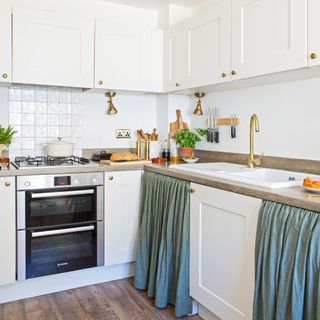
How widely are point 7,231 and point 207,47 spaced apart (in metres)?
1.83

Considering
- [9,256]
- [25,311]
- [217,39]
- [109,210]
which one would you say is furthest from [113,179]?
[217,39]

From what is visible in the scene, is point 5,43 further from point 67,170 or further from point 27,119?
point 67,170

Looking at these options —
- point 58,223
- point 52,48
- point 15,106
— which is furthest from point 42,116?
point 58,223

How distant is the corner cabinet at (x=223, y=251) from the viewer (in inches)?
69.1

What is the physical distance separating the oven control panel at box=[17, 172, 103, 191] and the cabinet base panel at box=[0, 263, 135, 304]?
0.69 meters

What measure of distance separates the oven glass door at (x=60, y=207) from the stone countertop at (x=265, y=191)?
0.77 meters

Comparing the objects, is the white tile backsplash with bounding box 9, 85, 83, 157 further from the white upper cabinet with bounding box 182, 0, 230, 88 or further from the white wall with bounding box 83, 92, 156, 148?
the white upper cabinet with bounding box 182, 0, 230, 88

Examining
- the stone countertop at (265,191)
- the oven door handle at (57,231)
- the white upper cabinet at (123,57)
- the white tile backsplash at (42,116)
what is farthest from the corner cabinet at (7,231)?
the stone countertop at (265,191)

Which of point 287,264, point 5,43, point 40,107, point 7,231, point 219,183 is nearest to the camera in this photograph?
point 287,264

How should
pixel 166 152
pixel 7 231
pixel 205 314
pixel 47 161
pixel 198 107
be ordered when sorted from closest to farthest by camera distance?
1. pixel 205 314
2. pixel 7 231
3. pixel 47 161
4. pixel 198 107
5. pixel 166 152

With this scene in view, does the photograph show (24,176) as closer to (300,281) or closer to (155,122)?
(155,122)

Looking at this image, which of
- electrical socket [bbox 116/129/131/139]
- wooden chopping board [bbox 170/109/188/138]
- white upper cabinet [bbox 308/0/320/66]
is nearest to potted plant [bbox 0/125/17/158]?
electrical socket [bbox 116/129/131/139]

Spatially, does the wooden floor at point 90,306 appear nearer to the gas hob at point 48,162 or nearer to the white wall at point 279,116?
the gas hob at point 48,162

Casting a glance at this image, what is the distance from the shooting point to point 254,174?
2.31m
